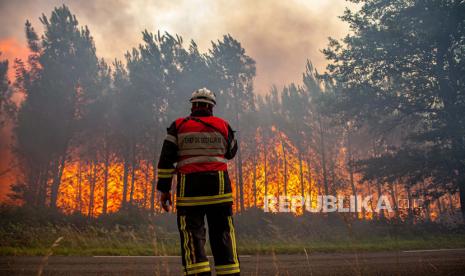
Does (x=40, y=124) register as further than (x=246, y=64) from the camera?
No

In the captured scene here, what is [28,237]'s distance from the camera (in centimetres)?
1209

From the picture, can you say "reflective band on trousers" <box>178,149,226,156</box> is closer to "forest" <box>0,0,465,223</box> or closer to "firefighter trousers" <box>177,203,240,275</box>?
"firefighter trousers" <box>177,203,240,275</box>

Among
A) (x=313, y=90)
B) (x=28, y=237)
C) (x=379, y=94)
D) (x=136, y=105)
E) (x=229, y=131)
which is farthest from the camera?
(x=313, y=90)

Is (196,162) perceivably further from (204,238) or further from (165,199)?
(204,238)

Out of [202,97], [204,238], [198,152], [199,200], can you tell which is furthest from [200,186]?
[202,97]

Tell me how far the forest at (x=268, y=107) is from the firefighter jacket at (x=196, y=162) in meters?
16.7

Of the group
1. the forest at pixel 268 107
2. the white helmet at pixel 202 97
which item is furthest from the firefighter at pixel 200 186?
the forest at pixel 268 107

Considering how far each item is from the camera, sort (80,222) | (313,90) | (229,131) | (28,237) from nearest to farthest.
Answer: (229,131), (28,237), (80,222), (313,90)

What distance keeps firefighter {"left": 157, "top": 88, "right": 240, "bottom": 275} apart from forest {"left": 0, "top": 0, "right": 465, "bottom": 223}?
1672 centimetres

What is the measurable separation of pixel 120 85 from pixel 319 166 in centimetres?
2055

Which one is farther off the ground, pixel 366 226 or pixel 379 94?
pixel 379 94

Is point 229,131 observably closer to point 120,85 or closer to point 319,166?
point 120,85

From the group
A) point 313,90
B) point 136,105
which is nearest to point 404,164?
point 313,90

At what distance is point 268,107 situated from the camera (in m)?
37.7
